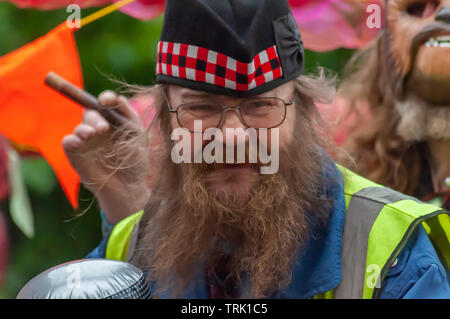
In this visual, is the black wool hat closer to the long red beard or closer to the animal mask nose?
the long red beard

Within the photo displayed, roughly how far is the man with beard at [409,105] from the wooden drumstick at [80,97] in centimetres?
112

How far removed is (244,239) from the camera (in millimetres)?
1750

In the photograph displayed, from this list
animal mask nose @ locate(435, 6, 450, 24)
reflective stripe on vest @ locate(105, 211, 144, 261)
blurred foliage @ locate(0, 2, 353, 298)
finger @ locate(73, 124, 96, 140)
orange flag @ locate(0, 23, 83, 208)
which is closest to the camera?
reflective stripe on vest @ locate(105, 211, 144, 261)

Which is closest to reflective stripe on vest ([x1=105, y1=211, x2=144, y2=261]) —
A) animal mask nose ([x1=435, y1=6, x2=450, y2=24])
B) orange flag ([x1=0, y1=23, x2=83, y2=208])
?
orange flag ([x1=0, y1=23, x2=83, y2=208])

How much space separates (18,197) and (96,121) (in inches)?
48.6

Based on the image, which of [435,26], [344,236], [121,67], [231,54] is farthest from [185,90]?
[121,67]

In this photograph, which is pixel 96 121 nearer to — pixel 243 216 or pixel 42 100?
pixel 42 100

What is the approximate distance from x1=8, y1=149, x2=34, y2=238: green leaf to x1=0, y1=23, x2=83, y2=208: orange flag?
2.25ft

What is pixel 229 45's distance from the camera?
158 centimetres

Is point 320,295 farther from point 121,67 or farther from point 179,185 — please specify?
point 121,67

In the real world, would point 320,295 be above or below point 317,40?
below

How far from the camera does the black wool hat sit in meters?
1.59

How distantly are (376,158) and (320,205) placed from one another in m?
0.97

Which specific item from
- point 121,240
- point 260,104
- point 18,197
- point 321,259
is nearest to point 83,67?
point 18,197
